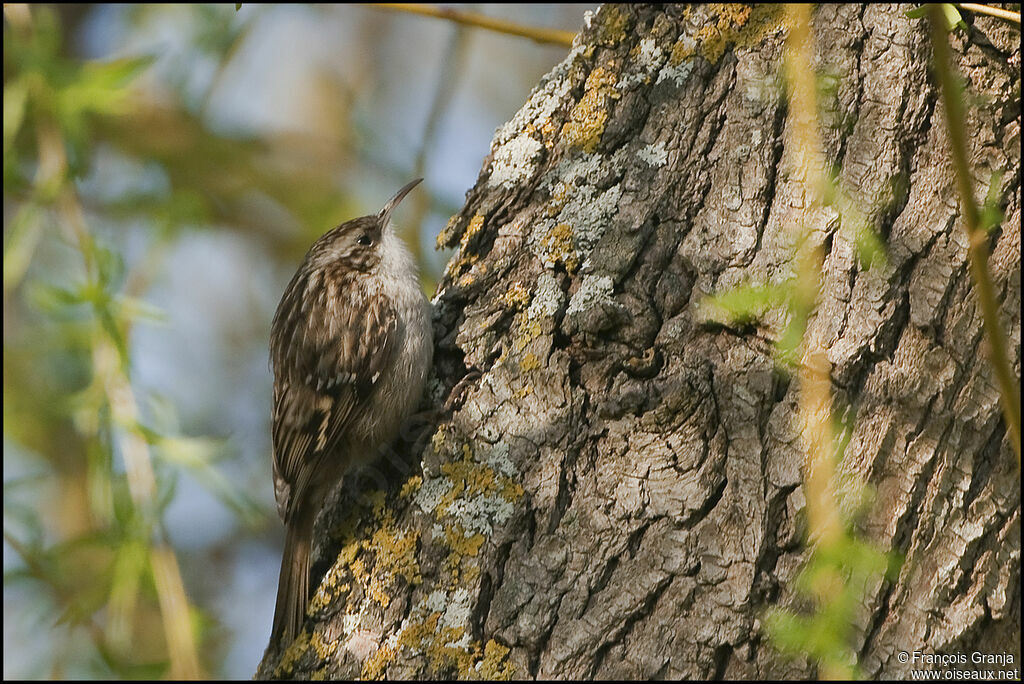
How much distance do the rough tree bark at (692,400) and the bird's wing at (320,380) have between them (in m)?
0.57

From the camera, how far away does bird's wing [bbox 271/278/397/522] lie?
3.20m

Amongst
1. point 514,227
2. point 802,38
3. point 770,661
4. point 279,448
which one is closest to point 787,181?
point 802,38

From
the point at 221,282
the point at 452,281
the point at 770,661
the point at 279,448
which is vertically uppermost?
the point at 221,282

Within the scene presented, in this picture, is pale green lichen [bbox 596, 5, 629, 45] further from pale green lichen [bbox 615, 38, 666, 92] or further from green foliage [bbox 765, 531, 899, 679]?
green foliage [bbox 765, 531, 899, 679]

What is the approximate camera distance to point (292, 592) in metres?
2.69

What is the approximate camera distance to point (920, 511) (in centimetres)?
212

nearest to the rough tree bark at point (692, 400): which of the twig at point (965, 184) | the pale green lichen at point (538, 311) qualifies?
the pale green lichen at point (538, 311)

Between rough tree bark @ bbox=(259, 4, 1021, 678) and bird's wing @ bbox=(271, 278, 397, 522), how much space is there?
0.57 meters

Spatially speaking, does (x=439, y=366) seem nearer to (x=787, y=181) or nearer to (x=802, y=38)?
(x=787, y=181)

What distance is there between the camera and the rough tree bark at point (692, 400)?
6.96 ft

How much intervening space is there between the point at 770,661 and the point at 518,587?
59 centimetres

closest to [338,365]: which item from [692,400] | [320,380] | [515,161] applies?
[320,380]

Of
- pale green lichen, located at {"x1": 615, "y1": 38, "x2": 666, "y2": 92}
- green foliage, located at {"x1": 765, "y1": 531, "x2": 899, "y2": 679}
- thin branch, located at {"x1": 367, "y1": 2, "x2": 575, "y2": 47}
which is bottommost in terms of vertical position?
green foliage, located at {"x1": 765, "y1": 531, "x2": 899, "y2": 679}

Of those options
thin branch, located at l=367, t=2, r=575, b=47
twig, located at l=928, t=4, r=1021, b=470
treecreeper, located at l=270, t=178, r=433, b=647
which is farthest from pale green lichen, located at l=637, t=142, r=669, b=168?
twig, located at l=928, t=4, r=1021, b=470
